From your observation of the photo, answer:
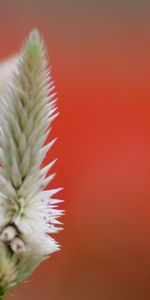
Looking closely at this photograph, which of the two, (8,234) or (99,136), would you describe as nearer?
(8,234)

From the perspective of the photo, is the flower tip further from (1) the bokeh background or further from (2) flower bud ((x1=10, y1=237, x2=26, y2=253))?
(1) the bokeh background

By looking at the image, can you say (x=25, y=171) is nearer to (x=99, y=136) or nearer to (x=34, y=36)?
(x=34, y=36)

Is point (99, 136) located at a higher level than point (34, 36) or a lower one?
higher

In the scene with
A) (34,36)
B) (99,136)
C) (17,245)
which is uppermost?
(99,136)

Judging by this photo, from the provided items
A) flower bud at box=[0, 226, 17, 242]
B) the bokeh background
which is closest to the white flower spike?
flower bud at box=[0, 226, 17, 242]

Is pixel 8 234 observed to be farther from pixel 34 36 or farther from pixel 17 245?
pixel 34 36

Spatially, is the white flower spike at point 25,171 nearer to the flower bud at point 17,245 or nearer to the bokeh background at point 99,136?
the flower bud at point 17,245

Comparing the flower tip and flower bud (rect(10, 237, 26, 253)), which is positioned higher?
the flower tip

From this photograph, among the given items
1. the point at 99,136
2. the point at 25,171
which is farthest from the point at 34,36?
the point at 99,136

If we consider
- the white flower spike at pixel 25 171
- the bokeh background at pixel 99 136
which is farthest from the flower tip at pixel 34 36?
the bokeh background at pixel 99 136

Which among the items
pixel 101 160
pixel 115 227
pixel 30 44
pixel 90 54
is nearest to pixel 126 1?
pixel 90 54
